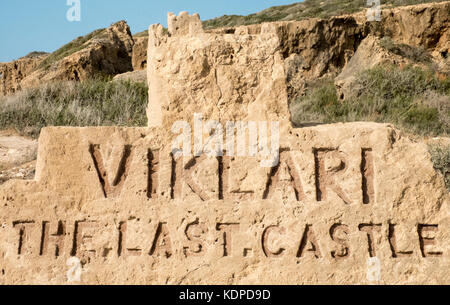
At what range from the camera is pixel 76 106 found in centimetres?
905

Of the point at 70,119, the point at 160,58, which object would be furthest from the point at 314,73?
the point at 160,58

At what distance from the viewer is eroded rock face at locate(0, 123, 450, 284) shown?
144 inches

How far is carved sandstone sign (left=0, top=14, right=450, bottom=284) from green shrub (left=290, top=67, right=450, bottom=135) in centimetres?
518

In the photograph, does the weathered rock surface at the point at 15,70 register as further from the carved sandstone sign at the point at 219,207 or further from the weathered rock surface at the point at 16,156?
the carved sandstone sign at the point at 219,207

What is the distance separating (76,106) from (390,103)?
17.5ft

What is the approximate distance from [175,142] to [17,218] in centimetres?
109

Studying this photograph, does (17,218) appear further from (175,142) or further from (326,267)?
(326,267)

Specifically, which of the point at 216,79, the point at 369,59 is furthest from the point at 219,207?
the point at 369,59

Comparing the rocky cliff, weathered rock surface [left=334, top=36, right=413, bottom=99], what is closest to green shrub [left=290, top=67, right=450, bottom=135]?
weathered rock surface [left=334, top=36, right=413, bottom=99]

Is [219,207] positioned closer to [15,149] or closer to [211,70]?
[211,70]

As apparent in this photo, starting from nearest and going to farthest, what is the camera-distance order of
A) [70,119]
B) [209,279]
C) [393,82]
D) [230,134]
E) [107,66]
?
[209,279]
[230,134]
[70,119]
[393,82]
[107,66]

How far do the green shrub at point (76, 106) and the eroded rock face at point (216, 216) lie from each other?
4.55 m

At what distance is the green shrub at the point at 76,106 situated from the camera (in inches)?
334

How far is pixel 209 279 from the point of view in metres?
3.65
